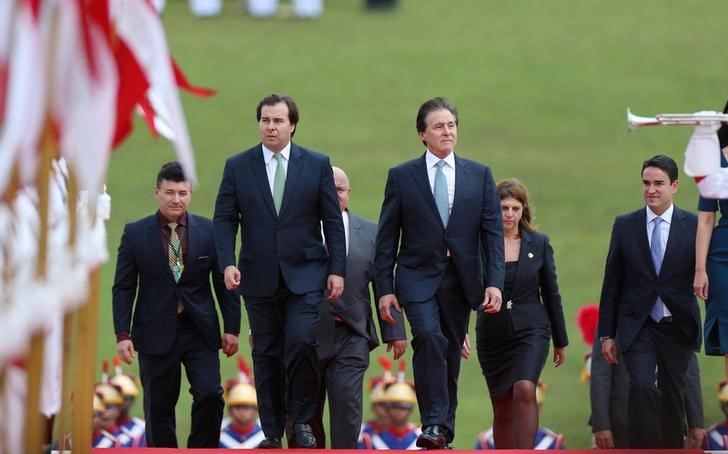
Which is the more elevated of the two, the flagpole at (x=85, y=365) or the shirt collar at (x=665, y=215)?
the shirt collar at (x=665, y=215)

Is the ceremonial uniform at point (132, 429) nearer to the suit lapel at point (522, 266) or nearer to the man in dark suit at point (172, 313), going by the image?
the man in dark suit at point (172, 313)

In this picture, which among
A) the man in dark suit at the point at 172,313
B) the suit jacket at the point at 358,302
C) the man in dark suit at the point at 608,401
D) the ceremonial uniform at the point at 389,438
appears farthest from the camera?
the ceremonial uniform at the point at 389,438

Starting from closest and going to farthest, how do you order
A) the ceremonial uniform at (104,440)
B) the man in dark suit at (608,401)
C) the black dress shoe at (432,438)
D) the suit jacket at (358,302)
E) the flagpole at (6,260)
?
the flagpole at (6,260) → the black dress shoe at (432,438) → the suit jacket at (358,302) → the man in dark suit at (608,401) → the ceremonial uniform at (104,440)

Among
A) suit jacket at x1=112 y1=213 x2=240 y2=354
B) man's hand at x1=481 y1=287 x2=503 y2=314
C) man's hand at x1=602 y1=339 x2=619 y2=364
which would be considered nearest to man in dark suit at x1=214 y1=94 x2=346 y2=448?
suit jacket at x1=112 y1=213 x2=240 y2=354

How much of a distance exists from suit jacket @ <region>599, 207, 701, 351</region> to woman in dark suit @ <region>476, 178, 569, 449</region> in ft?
1.01

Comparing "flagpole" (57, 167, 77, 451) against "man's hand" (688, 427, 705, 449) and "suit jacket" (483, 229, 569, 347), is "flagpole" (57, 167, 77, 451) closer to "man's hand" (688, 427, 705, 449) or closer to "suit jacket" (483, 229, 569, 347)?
"suit jacket" (483, 229, 569, 347)

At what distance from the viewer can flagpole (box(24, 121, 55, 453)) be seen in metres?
3.78

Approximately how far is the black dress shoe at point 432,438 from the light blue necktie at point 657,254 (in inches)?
43.3

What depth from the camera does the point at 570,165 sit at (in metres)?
18.7

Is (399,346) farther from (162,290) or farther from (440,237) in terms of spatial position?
(162,290)

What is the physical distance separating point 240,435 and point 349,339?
5.81ft

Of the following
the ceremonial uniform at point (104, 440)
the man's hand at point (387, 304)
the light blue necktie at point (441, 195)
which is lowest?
the ceremonial uniform at point (104, 440)

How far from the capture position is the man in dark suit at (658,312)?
6449mm

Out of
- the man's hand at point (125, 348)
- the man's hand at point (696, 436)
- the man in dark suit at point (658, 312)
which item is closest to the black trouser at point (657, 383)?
the man in dark suit at point (658, 312)
